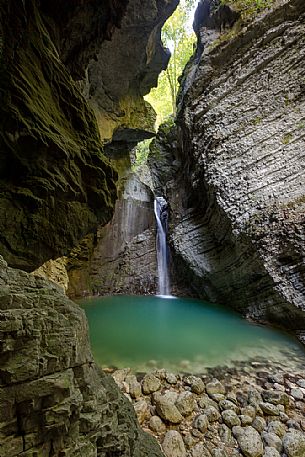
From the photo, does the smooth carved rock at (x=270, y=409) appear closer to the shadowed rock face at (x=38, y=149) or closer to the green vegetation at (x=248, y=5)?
the shadowed rock face at (x=38, y=149)

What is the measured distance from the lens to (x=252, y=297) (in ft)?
25.6

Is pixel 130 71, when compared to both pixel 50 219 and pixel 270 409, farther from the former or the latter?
pixel 270 409

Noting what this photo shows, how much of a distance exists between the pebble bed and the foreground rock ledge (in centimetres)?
104

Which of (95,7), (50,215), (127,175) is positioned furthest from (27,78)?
(127,175)

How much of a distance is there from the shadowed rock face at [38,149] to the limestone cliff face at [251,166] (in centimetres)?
497

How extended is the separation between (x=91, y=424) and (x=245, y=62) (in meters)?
11.0

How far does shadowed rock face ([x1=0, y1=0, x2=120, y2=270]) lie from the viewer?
327 centimetres

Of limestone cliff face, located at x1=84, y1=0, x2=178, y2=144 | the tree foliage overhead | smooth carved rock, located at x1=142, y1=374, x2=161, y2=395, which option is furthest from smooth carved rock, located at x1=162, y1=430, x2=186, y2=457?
the tree foliage overhead

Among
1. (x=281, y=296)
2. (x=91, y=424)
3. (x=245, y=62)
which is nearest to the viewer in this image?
(x=91, y=424)

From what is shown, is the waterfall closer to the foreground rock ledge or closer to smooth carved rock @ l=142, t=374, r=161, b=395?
smooth carved rock @ l=142, t=374, r=161, b=395

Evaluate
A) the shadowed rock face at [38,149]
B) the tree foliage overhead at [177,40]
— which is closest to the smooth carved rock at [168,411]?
the shadowed rock face at [38,149]

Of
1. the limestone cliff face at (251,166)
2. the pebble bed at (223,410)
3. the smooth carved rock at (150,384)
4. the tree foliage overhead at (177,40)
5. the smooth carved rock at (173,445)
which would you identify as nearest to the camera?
the smooth carved rock at (173,445)

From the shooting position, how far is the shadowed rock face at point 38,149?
327cm

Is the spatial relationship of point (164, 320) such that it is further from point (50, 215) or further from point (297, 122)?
point (297, 122)
